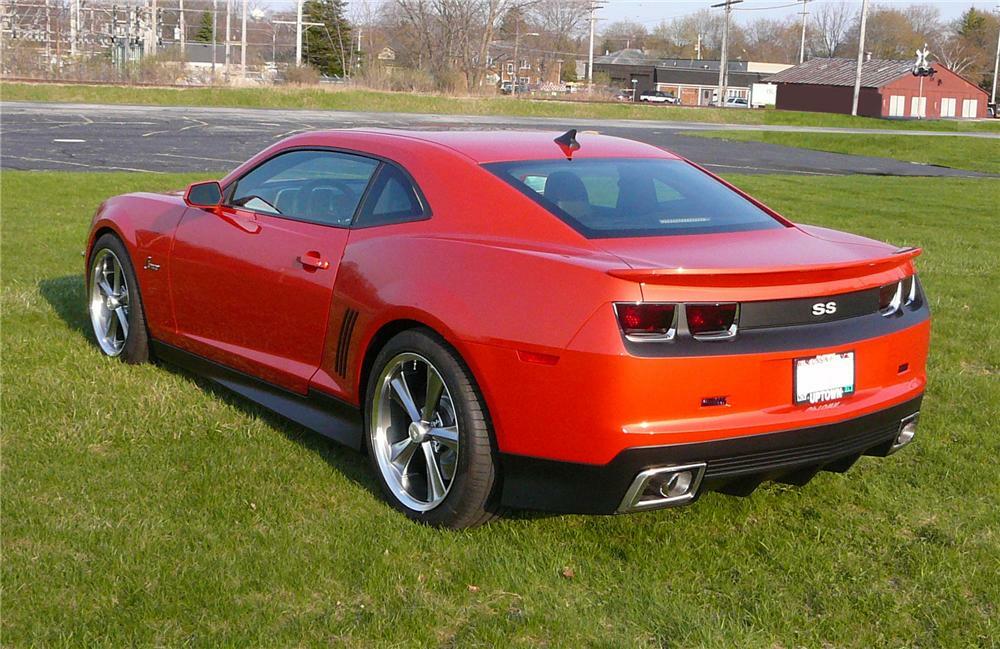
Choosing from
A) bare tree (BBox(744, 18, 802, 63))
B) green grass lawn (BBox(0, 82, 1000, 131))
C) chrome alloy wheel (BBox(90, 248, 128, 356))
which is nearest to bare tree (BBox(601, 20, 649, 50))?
bare tree (BBox(744, 18, 802, 63))

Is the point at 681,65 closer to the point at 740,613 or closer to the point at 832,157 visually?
the point at 832,157

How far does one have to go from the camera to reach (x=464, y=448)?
3.89 m

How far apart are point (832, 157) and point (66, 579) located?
2842 cm

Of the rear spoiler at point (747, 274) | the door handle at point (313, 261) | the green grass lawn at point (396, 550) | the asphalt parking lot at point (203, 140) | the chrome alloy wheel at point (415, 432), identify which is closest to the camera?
the green grass lawn at point (396, 550)

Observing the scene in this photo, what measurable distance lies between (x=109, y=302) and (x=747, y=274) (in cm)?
404

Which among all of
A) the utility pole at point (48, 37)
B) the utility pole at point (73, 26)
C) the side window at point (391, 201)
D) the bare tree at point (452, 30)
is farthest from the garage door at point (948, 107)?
the side window at point (391, 201)

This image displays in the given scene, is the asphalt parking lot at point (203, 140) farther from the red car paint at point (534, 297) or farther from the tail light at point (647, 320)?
the tail light at point (647, 320)

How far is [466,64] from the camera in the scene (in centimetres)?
6316

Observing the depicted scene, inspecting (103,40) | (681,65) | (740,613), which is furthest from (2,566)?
(681,65)

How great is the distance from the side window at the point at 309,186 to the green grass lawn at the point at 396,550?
1.02 m

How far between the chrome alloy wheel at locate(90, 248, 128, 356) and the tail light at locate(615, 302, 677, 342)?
3.56 m

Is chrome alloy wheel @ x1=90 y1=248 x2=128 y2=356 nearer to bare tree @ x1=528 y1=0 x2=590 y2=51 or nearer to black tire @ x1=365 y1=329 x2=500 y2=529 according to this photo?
black tire @ x1=365 y1=329 x2=500 y2=529

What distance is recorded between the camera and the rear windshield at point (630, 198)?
13.6 feet

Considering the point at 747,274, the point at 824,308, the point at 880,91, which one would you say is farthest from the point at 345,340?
the point at 880,91
